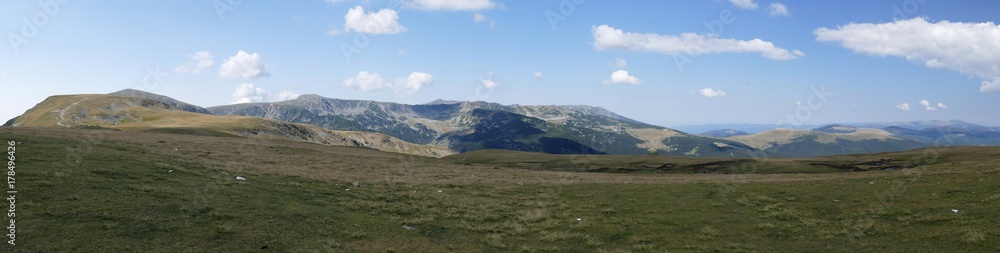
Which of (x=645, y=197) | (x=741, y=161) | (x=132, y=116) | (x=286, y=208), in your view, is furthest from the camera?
(x=132, y=116)

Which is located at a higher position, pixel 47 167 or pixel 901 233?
pixel 47 167

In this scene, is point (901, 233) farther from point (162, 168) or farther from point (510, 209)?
point (162, 168)

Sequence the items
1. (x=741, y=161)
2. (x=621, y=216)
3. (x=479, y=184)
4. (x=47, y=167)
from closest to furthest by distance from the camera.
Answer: (x=47, y=167) < (x=621, y=216) < (x=479, y=184) < (x=741, y=161)

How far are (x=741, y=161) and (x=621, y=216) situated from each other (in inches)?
2980

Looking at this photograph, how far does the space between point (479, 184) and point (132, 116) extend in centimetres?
19639

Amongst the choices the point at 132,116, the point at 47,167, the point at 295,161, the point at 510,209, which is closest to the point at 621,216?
the point at 510,209

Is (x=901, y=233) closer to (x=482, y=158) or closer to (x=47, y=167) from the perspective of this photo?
(x=47, y=167)

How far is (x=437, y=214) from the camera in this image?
30.8 meters

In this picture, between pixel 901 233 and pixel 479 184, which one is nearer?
pixel 901 233

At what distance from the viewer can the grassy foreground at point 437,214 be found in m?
20.5

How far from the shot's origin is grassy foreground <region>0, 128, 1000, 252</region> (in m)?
20.5

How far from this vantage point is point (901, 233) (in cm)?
2373

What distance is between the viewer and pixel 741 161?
95000 mm

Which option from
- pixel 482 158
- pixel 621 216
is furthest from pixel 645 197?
pixel 482 158
